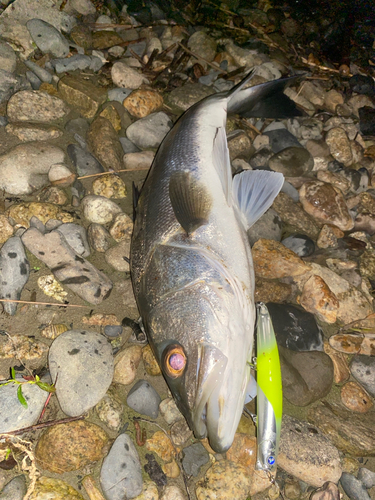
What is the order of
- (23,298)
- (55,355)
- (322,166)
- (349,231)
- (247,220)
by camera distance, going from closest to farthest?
(55,355) < (23,298) < (247,220) < (349,231) < (322,166)

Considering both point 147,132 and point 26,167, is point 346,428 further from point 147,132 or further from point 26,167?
point 26,167

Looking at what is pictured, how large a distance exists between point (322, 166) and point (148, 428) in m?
3.88

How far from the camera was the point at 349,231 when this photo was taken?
4.25 meters

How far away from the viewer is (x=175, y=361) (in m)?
2.46

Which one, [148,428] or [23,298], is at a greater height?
[23,298]

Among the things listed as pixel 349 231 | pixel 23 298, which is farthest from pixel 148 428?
pixel 349 231

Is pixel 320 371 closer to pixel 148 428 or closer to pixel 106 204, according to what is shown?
pixel 148 428

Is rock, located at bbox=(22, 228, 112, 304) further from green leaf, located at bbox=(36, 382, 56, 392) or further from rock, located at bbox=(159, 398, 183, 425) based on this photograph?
rock, located at bbox=(159, 398, 183, 425)

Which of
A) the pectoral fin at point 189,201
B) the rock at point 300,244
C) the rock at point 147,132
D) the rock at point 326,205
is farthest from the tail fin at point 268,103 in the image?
the rock at point 300,244

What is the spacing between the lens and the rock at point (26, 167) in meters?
3.68

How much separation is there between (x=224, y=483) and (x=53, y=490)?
1.29 m

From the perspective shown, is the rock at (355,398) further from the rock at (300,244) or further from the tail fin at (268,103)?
the tail fin at (268,103)

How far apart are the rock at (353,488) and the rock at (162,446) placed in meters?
1.47

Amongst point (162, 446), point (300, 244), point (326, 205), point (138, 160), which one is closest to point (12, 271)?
point (138, 160)
